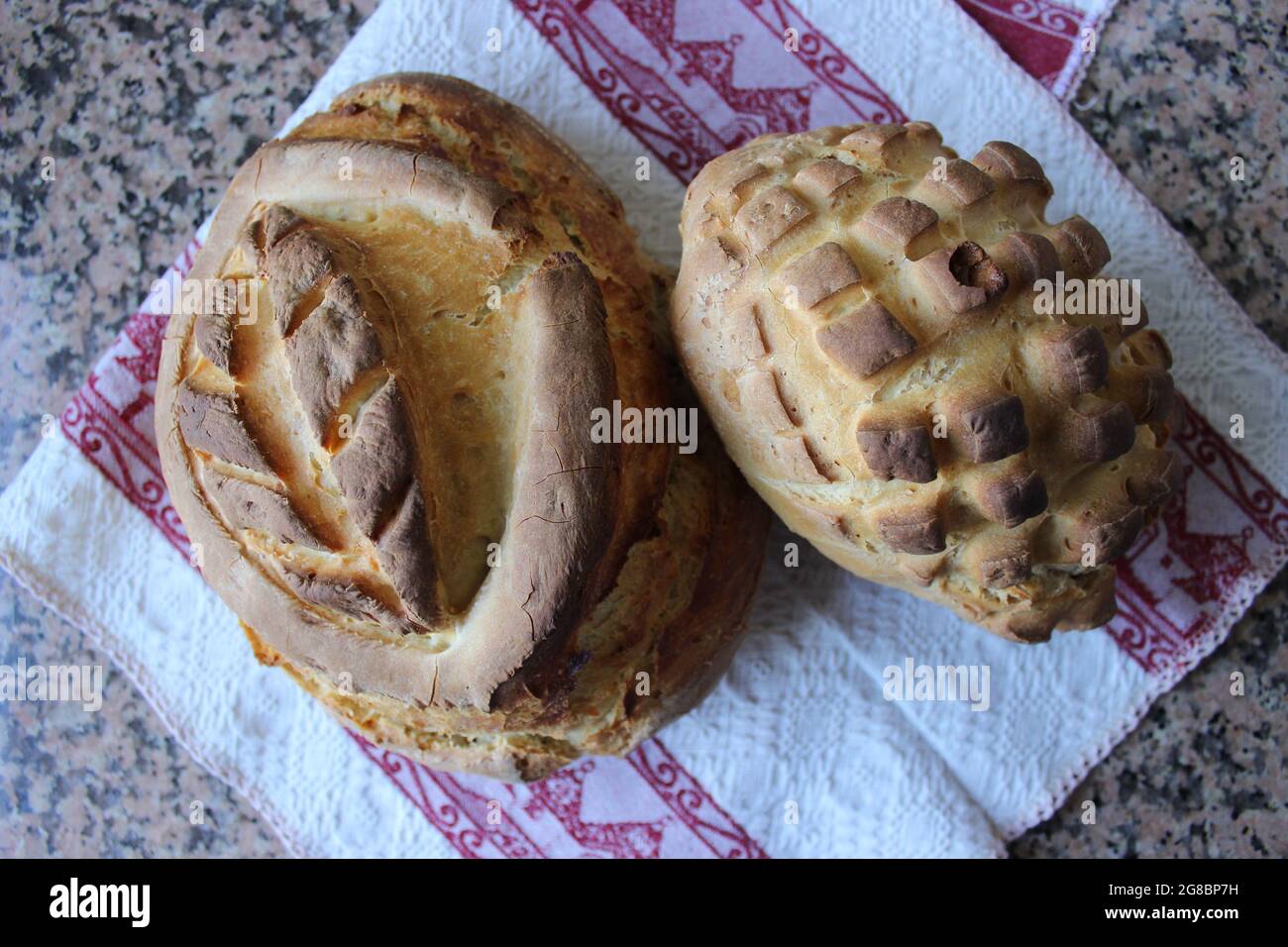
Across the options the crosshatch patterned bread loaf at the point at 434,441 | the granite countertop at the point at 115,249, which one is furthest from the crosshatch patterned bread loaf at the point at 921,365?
the granite countertop at the point at 115,249

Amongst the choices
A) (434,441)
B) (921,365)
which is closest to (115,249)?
(434,441)

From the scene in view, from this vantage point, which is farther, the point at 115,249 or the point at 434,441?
the point at 115,249

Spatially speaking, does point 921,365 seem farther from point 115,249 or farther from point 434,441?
point 115,249

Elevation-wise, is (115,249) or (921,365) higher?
(921,365)

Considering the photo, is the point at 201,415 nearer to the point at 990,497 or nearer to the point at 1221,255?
the point at 990,497

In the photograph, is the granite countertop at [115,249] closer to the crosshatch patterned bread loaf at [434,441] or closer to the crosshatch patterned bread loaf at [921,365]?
the crosshatch patterned bread loaf at [434,441]

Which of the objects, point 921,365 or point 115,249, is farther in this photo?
point 115,249

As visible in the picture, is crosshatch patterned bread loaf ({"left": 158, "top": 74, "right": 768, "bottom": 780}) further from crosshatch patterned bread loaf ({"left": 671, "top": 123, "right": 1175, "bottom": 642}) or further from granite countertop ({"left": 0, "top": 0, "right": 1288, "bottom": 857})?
granite countertop ({"left": 0, "top": 0, "right": 1288, "bottom": 857})
